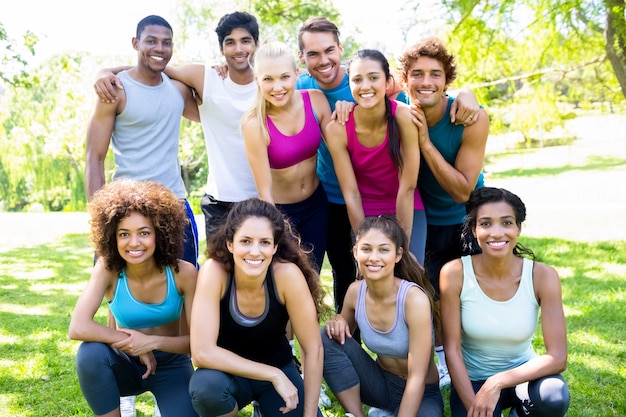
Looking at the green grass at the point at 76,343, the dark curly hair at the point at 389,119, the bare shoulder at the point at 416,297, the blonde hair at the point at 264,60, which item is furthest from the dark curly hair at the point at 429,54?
the green grass at the point at 76,343

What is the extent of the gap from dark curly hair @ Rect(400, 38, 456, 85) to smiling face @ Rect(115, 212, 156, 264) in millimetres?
1810

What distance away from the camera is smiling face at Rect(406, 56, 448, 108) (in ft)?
12.3

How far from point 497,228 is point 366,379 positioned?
1.09m

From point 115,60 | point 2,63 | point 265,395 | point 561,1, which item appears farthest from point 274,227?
point 115,60

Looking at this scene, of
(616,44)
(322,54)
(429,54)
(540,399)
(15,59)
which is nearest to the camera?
(540,399)

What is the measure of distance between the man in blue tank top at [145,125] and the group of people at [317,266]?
0.04 feet

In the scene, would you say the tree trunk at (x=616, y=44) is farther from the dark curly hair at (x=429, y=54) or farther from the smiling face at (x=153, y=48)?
the smiling face at (x=153, y=48)

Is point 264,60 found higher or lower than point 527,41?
lower

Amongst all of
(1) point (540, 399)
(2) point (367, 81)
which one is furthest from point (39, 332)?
(1) point (540, 399)

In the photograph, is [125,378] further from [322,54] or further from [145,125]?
[322,54]

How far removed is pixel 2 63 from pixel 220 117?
6645 mm

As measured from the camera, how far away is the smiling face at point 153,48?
13.7 feet

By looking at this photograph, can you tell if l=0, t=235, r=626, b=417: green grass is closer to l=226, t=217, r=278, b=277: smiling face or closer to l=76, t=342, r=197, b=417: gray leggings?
l=76, t=342, r=197, b=417: gray leggings

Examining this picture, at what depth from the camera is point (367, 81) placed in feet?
11.8
